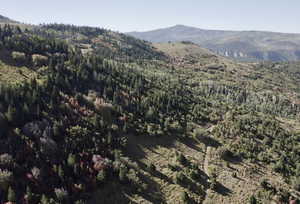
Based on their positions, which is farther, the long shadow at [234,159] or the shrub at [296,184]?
the long shadow at [234,159]

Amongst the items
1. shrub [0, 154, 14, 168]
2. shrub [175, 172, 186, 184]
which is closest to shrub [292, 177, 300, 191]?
shrub [175, 172, 186, 184]

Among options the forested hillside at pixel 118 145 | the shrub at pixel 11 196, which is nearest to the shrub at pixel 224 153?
the forested hillside at pixel 118 145

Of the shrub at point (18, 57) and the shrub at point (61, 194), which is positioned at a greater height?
the shrub at point (18, 57)

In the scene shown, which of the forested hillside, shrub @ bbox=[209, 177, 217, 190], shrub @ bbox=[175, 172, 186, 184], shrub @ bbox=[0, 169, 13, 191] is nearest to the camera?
shrub @ bbox=[0, 169, 13, 191]

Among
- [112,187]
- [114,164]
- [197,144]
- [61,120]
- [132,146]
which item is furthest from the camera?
[197,144]

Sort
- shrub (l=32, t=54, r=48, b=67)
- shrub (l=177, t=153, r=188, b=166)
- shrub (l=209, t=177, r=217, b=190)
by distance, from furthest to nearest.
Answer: shrub (l=32, t=54, r=48, b=67)
shrub (l=177, t=153, r=188, b=166)
shrub (l=209, t=177, r=217, b=190)

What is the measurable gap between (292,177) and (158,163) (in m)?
26.6

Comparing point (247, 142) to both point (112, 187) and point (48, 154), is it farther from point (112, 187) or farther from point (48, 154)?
point (48, 154)

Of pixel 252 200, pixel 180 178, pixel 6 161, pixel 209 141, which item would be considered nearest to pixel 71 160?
pixel 6 161

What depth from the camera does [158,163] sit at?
4628 centimetres

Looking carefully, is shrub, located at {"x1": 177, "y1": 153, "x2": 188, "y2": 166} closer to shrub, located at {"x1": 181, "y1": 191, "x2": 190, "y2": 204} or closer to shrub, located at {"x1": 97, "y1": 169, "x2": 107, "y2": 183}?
shrub, located at {"x1": 181, "y1": 191, "x2": 190, "y2": 204}

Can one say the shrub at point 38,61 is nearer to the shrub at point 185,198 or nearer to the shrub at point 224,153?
the shrub at point 224,153

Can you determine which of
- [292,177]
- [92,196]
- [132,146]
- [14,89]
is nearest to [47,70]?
[14,89]

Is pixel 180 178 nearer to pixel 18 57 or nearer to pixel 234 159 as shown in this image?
pixel 234 159
